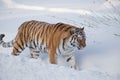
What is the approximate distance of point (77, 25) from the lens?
9086mm

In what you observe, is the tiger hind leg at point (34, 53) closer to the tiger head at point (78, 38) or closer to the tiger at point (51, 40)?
the tiger at point (51, 40)

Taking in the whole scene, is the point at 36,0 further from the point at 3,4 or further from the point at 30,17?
the point at 30,17

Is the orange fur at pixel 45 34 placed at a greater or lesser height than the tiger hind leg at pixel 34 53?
greater

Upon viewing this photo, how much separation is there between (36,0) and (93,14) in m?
3.61

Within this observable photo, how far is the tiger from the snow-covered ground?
0.63 feet

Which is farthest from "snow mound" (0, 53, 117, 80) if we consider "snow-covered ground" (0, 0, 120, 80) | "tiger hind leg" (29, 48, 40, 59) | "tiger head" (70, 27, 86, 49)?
"tiger hind leg" (29, 48, 40, 59)

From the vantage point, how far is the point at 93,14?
9.86 metres

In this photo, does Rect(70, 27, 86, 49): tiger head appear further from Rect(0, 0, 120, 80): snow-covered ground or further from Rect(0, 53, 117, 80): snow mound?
Rect(0, 53, 117, 80): snow mound

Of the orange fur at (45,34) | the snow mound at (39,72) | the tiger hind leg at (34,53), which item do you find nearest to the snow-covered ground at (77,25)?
the snow mound at (39,72)

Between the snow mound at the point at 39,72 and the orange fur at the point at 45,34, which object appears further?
the orange fur at the point at 45,34

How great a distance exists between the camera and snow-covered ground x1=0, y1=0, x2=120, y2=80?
15.5 ft

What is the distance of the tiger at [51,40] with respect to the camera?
629cm

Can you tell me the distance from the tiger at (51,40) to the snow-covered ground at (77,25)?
0.63 ft

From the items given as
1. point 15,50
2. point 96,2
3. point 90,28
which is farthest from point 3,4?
point 15,50
